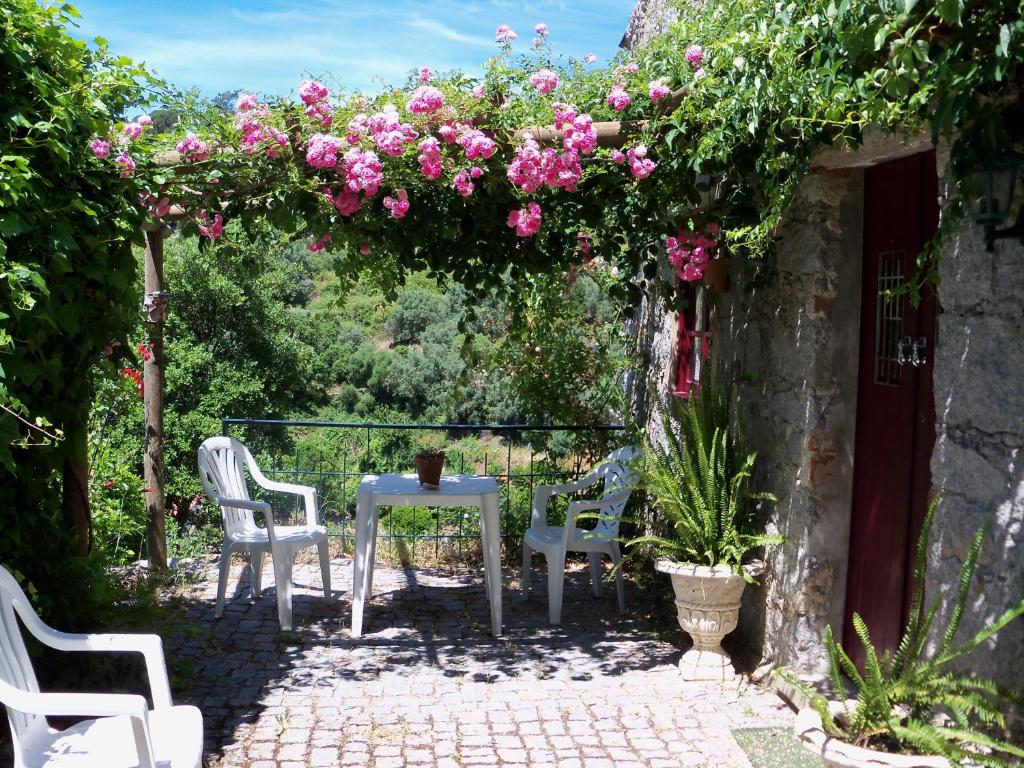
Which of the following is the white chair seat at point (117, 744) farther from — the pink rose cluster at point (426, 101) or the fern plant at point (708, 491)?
the pink rose cluster at point (426, 101)

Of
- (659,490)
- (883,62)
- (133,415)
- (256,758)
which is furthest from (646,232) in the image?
(133,415)

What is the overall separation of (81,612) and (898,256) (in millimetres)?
3267

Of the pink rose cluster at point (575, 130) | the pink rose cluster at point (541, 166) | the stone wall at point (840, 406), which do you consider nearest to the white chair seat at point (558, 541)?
the stone wall at point (840, 406)

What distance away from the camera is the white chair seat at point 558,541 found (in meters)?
5.12

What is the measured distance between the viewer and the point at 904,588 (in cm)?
344

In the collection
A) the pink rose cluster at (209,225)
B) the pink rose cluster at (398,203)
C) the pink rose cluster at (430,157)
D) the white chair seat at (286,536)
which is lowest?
the white chair seat at (286,536)

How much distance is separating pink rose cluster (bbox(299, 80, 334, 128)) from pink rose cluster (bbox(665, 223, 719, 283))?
5.29ft

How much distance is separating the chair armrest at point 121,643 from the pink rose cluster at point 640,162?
2.59m

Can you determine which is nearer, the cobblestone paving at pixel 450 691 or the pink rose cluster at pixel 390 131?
the cobblestone paving at pixel 450 691

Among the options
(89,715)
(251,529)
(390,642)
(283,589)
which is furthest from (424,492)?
(89,715)

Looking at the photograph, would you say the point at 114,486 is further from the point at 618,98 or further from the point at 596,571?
the point at 618,98

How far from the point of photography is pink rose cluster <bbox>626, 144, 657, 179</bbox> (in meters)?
4.03

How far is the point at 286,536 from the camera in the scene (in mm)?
5039

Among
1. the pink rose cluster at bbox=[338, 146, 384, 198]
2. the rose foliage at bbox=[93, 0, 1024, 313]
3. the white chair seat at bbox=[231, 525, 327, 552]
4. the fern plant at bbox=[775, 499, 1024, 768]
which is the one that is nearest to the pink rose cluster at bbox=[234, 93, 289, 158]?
the rose foliage at bbox=[93, 0, 1024, 313]
